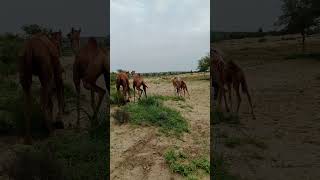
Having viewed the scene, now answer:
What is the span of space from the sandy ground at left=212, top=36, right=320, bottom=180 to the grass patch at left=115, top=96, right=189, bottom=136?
75 centimetres

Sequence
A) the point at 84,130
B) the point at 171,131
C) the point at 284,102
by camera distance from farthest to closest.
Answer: the point at 284,102 → the point at 171,131 → the point at 84,130

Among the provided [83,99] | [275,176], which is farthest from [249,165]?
[83,99]

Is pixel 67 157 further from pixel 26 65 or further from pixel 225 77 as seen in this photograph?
pixel 225 77

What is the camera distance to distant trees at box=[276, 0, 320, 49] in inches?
926

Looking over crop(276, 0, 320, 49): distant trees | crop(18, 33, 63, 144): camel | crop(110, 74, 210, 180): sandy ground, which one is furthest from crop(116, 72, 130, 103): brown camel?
crop(276, 0, 320, 49): distant trees

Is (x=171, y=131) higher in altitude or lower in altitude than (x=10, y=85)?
lower

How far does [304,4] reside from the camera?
2433cm

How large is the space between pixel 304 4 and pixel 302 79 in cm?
797

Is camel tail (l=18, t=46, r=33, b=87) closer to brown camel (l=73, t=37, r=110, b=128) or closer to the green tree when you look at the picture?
brown camel (l=73, t=37, r=110, b=128)

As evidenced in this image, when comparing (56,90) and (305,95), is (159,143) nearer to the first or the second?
(56,90)

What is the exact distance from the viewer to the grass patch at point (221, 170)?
23.6 feet

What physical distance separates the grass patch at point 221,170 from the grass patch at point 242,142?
764mm

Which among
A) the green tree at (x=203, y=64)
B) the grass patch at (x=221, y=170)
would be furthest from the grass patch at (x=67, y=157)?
the green tree at (x=203, y=64)

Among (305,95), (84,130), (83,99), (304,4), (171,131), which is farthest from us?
(304,4)
